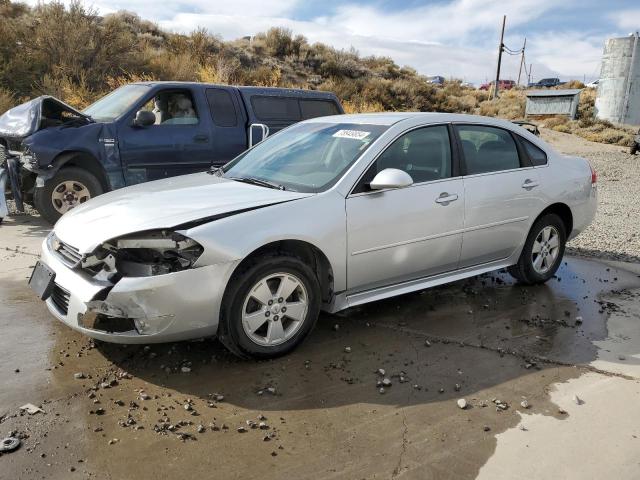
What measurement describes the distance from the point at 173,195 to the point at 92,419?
1650 millimetres

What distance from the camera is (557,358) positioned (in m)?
4.08

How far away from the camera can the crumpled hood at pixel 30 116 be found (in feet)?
23.6

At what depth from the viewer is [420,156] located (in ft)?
15.1

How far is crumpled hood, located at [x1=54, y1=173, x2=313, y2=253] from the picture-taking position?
3.57 meters

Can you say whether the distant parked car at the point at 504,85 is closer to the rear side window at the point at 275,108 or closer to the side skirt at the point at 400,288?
the rear side window at the point at 275,108

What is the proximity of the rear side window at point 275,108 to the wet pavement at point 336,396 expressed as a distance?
15.1 feet

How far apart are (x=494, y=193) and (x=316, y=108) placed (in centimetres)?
492

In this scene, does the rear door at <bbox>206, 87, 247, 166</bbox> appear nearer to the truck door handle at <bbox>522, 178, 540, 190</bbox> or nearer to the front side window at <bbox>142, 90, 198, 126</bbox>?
the front side window at <bbox>142, 90, 198, 126</bbox>

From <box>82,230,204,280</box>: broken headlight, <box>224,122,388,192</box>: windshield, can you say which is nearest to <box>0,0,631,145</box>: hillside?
<box>224,122,388,192</box>: windshield

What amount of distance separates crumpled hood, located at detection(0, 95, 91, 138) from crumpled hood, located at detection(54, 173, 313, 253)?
140 inches

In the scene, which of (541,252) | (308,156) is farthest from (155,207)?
(541,252)

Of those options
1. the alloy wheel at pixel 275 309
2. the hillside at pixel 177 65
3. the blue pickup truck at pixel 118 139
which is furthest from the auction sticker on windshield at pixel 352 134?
the hillside at pixel 177 65

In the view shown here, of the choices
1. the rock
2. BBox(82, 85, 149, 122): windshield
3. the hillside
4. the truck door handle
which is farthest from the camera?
the hillside

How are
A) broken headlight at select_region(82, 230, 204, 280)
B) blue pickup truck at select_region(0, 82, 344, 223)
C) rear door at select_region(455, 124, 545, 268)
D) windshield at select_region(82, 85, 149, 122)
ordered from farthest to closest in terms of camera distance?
windshield at select_region(82, 85, 149, 122) < blue pickup truck at select_region(0, 82, 344, 223) < rear door at select_region(455, 124, 545, 268) < broken headlight at select_region(82, 230, 204, 280)
